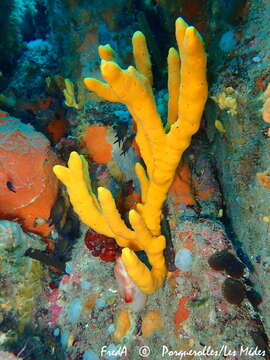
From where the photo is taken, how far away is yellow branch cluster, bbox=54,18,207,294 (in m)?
1.35

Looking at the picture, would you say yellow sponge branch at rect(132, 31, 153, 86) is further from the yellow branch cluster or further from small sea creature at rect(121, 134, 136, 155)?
small sea creature at rect(121, 134, 136, 155)

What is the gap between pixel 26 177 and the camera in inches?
Answer: 105

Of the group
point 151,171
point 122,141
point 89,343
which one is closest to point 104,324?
point 89,343

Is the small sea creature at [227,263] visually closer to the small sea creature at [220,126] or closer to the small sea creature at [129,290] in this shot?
the small sea creature at [129,290]

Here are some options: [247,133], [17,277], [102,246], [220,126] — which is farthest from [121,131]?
[17,277]

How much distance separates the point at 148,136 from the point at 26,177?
149 cm

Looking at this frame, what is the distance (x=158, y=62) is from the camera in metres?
3.95

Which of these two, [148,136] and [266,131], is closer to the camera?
[148,136]

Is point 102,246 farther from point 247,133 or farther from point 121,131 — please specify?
point 247,133

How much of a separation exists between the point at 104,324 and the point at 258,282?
4.63 feet

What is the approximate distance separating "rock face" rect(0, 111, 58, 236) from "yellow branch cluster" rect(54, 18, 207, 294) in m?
0.87

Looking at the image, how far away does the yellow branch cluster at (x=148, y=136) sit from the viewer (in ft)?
4.44

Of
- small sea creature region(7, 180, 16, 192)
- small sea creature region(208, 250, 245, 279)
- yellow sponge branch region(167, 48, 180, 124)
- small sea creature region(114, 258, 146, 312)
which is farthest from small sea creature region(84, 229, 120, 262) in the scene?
yellow sponge branch region(167, 48, 180, 124)

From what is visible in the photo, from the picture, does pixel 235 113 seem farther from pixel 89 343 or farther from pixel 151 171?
pixel 89 343
